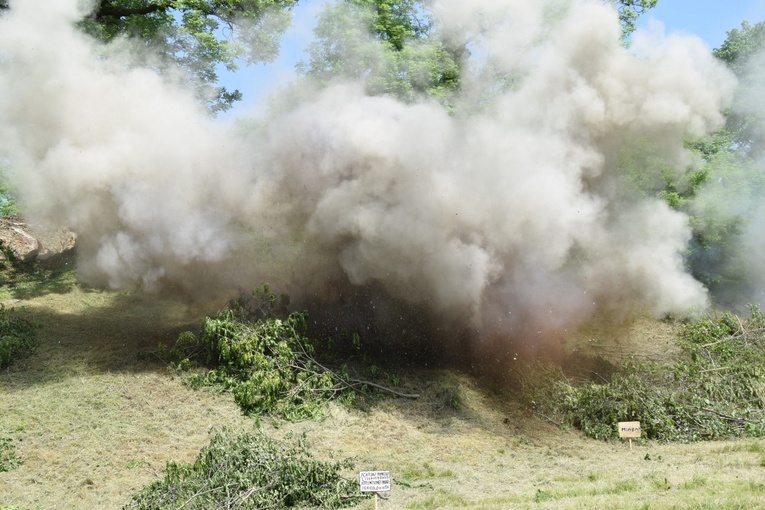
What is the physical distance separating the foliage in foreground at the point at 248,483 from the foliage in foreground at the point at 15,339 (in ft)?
19.8

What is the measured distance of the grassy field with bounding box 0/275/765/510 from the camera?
8.30 meters

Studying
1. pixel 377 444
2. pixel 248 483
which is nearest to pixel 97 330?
pixel 377 444

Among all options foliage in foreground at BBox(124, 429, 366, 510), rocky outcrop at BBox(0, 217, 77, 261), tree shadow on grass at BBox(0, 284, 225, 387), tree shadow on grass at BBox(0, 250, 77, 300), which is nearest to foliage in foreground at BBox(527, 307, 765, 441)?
foliage in foreground at BBox(124, 429, 366, 510)

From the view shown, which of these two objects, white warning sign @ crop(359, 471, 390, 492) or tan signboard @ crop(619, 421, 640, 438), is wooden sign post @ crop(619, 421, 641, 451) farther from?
white warning sign @ crop(359, 471, 390, 492)

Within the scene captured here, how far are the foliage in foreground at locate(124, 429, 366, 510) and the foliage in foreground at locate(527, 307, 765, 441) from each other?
4.74 meters

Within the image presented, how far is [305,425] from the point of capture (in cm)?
1138

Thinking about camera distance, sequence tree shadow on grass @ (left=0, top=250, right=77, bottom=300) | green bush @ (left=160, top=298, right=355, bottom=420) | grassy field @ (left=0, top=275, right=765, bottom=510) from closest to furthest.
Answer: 1. grassy field @ (left=0, top=275, right=765, bottom=510)
2. green bush @ (left=160, top=298, right=355, bottom=420)
3. tree shadow on grass @ (left=0, top=250, right=77, bottom=300)

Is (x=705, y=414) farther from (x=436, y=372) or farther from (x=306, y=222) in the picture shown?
(x=306, y=222)

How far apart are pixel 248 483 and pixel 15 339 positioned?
25.5 ft

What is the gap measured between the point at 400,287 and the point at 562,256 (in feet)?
9.81

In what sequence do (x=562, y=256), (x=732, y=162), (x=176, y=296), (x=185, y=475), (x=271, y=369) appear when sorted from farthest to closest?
(x=732, y=162)
(x=176, y=296)
(x=562, y=256)
(x=271, y=369)
(x=185, y=475)

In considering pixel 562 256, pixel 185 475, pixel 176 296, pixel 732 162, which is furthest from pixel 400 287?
pixel 732 162

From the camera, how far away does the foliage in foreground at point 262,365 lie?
1172 centimetres

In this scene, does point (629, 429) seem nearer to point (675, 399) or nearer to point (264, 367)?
point (675, 399)
